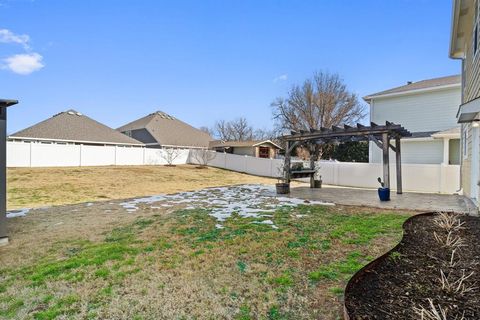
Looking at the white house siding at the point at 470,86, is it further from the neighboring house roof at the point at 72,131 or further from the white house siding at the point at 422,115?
the neighboring house roof at the point at 72,131

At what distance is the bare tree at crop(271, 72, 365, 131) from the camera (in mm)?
28141

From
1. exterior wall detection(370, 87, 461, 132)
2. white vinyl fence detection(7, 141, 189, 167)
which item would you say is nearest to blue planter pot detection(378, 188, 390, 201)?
exterior wall detection(370, 87, 461, 132)

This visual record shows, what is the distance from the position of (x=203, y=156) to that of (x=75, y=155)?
32.5ft

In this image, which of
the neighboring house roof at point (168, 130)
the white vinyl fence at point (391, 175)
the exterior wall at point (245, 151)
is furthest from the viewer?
the neighboring house roof at point (168, 130)

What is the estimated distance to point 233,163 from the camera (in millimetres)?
23281

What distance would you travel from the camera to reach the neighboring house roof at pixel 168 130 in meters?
27.4

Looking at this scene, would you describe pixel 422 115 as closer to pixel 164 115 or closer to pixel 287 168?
pixel 287 168

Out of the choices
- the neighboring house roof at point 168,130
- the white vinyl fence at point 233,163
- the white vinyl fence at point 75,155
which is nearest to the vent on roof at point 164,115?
the neighboring house roof at point 168,130

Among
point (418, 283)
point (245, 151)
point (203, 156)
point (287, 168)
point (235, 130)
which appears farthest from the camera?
point (235, 130)

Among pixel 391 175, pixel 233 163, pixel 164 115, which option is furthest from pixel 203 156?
pixel 391 175

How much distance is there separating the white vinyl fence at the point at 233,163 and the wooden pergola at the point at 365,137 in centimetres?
175

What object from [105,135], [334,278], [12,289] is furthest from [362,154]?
[12,289]

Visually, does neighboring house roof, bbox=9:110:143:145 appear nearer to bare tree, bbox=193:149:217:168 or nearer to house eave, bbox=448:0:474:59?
bare tree, bbox=193:149:217:168

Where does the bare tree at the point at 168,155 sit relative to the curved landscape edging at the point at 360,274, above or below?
above
